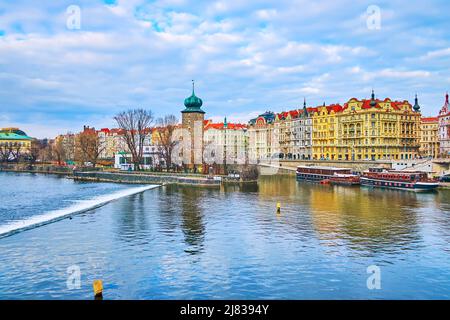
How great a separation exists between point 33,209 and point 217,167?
51.3m

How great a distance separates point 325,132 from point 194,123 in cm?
3754

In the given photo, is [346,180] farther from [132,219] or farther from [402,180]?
[132,219]

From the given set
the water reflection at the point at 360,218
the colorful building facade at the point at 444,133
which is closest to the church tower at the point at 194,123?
the water reflection at the point at 360,218

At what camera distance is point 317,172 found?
307 feet

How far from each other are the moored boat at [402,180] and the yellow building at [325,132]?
37995mm

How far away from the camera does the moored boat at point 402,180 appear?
231 ft

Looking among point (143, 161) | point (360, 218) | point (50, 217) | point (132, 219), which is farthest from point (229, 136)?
point (50, 217)

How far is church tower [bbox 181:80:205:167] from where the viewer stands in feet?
362

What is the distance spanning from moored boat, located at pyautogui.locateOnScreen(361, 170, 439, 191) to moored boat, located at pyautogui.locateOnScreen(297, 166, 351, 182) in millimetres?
6136

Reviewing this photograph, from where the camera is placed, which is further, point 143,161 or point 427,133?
point 427,133

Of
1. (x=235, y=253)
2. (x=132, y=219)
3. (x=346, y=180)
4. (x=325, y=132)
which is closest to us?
(x=235, y=253)
